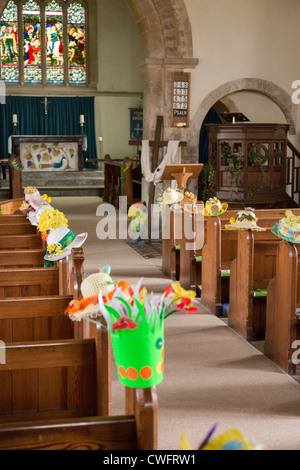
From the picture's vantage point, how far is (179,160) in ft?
30.7

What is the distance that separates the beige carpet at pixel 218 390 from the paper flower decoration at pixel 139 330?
3.88 feet

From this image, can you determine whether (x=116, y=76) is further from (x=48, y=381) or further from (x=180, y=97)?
(x=48, y=381)

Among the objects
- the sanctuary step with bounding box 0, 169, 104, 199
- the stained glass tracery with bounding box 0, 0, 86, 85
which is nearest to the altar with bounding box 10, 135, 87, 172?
the sanctuary step with bounding box 0, 169, 104, 199

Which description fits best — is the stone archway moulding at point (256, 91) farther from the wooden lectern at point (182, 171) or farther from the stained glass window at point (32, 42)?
the stained glass window at point (32, 42)

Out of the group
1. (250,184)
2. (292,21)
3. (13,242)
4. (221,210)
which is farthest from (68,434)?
(292,21)

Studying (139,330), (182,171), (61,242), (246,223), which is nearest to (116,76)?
(182,171)

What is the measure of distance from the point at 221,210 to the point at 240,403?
263 cm

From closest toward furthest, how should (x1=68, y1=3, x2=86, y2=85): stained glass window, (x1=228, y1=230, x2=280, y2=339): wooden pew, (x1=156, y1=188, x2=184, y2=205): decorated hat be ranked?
(x1=228, y1=230, x2=280, y2=339): wooden pew, (x1=156, y1=188, x2=184, y2=205): decorated hat, (x1=68, y1=3, x2=86, y2=85): stained glass window

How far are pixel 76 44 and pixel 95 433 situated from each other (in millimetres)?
16521

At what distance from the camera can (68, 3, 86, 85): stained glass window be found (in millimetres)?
16781

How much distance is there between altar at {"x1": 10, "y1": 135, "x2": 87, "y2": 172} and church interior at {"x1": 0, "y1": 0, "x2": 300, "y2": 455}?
0.11 ft

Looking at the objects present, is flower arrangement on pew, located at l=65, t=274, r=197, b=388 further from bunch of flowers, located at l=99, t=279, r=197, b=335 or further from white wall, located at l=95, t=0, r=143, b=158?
white wall, located at l=95, t=0, r=143, b=158

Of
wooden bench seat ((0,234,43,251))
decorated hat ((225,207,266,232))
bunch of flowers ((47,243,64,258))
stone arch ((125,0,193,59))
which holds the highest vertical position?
stone arch ((125,0,193,59))

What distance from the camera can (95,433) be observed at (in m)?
1.55
